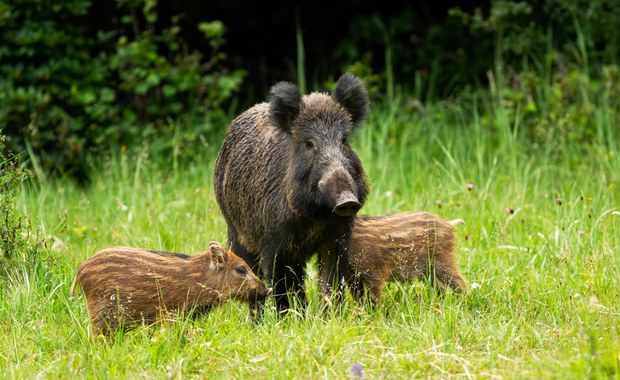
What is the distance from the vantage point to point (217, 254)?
5438 mm

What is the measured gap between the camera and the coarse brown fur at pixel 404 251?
5.95 metres

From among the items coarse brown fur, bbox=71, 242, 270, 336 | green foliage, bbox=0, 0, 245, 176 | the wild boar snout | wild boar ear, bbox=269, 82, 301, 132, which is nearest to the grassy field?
coarse brown fur, bbox=71, 242, 270, 336

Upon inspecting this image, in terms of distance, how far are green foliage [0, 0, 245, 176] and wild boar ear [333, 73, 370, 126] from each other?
423 centimetres

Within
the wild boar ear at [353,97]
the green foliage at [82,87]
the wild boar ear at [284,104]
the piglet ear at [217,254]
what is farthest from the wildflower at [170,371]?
the green foliage at [82,87]

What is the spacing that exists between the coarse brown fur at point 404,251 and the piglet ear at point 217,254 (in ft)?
2.70

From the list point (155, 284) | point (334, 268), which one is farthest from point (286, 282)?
point (155, 284)

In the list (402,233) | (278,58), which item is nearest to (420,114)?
(278,58)

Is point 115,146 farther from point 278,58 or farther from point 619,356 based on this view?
point 619,356

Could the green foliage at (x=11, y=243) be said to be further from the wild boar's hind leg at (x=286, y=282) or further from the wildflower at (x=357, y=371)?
the wildflower at (x=357, y=371)

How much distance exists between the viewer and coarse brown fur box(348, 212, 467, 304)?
5.95 meters

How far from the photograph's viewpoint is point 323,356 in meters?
4.62

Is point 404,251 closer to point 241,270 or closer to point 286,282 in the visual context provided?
point 286,282

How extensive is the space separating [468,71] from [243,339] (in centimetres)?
714

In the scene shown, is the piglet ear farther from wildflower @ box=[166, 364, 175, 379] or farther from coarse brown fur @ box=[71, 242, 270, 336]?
wildflower @ box=[166, 364, 175, 379]
